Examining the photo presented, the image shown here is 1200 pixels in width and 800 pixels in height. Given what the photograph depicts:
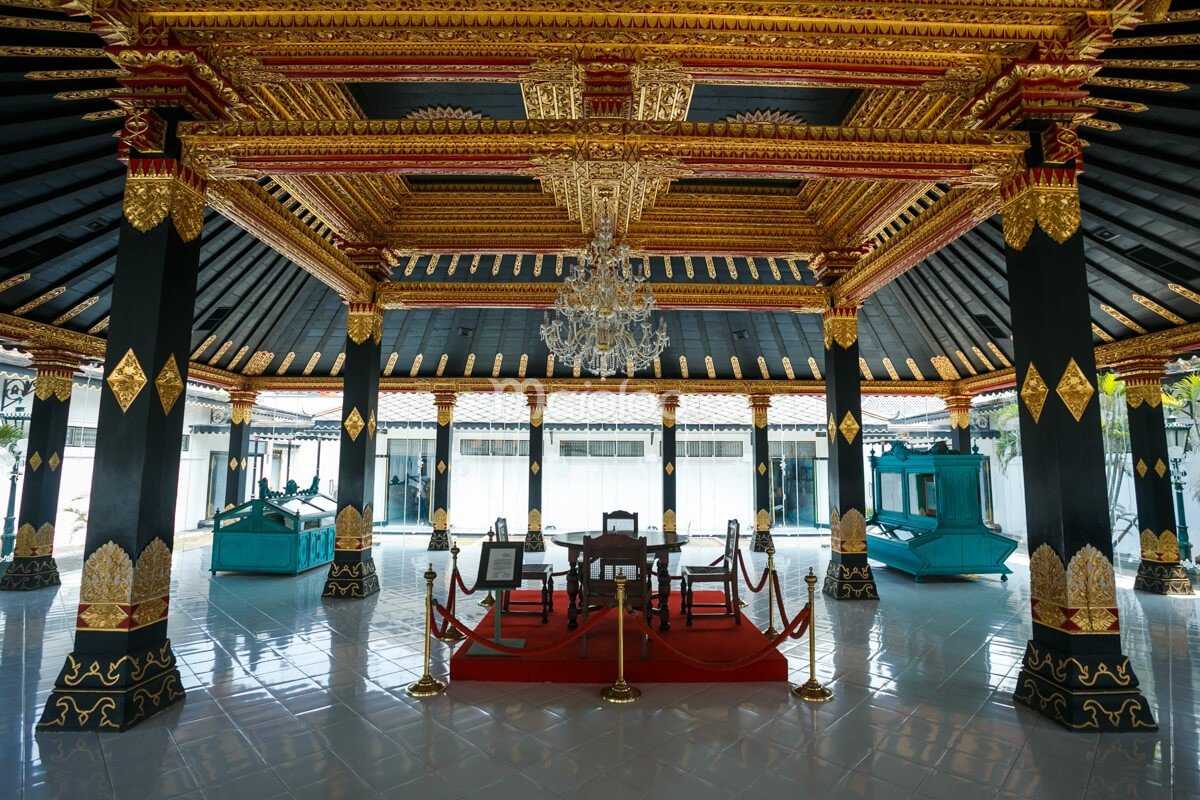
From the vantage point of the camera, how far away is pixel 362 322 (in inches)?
300

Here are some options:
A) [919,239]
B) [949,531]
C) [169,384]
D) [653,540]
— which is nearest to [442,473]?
[653,540]

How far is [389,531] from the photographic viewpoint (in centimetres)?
1630

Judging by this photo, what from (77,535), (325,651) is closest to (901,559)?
(325,651)

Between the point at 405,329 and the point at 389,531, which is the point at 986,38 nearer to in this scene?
the point at 405,329

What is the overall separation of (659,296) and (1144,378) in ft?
25.1

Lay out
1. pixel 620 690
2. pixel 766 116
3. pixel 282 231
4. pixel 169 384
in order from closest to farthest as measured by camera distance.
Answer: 1. pixel 169 384
2. pixel 620 690
3. pixel 766 116
4. pixel 282 231

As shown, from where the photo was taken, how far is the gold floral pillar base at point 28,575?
800cm

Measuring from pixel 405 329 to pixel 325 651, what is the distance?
27.4 feet

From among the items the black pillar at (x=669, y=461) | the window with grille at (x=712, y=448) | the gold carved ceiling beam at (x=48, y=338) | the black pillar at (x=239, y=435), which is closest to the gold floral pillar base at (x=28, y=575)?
the gold carved ceiling beam at (x=48, y=338)

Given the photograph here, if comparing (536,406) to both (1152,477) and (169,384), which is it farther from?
(1152,477)

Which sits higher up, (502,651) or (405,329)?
(405,329)

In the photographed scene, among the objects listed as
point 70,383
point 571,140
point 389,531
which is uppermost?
point 571,140

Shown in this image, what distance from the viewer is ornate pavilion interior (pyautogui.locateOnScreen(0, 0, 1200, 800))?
3357mm

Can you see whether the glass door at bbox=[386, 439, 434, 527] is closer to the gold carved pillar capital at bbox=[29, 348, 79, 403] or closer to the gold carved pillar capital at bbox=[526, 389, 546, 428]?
the gold carved pillar capital at bbox=[526, 389, 546, 428]
